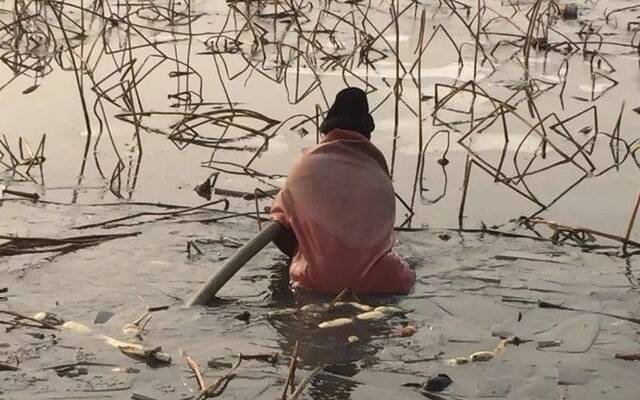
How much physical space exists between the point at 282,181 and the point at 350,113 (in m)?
1.51

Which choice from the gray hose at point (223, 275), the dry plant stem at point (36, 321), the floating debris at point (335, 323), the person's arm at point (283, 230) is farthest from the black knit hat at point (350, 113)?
the dry plant stem at point (36, 321)

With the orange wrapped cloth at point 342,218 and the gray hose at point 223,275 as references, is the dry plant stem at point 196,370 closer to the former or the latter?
the gray hose at point 223,275

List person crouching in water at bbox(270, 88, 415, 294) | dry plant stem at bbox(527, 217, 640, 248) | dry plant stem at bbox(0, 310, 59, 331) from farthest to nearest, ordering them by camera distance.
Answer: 1. dry plant stem at bbox(527, 217, 640, 248)
2. person crouching in water at bbox(270, 88, 415, 294)
3. dry plant stem at bbox(0, 310, 59, 331)

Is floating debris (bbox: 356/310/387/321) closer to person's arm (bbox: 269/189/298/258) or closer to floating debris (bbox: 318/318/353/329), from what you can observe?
floating debris (bbox: 318/318/353/329)

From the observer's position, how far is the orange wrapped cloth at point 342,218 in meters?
5.17

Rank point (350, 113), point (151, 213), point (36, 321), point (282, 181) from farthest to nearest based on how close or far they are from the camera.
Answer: point (282, 181) < point (151, 213) < point (350, 113) < point (36, 321)

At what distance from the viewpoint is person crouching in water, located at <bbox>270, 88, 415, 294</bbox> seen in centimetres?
517

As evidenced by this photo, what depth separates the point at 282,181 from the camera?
267 inches

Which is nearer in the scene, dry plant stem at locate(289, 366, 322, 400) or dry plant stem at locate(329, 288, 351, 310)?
dry plant stem at locate(289, 366, 322, 400)

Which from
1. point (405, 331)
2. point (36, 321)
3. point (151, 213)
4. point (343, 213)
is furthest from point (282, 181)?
point (36, 321)

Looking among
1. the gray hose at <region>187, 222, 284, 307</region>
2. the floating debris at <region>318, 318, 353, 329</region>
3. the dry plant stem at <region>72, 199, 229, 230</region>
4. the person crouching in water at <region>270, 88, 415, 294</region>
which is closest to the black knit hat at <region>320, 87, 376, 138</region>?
the person crouching in water at <region>270, 88, 415, 294</region>

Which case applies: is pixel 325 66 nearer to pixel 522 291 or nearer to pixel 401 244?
pixel 401 244

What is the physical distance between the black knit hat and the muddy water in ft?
2.27

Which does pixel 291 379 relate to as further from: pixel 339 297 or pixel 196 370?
pixel 339 297
